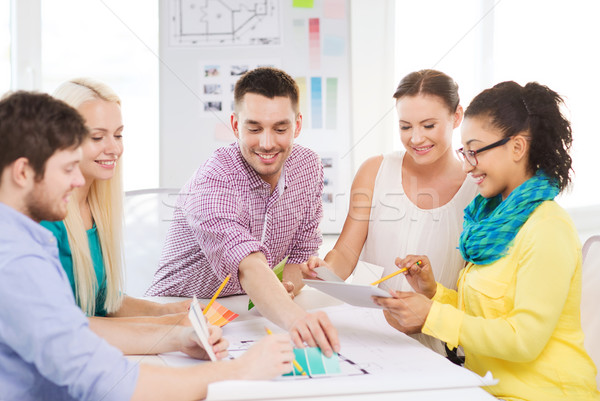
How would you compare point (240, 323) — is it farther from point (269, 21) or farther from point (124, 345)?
point (269, 21)

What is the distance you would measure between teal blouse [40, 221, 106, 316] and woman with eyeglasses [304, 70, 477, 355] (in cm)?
57

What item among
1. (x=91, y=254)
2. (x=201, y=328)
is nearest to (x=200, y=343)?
(x=201, y=328)

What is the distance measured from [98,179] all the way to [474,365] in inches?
36.1

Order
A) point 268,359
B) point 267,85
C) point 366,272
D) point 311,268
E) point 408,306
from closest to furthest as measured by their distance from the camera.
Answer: point 268,359, point 408,306, point 311,268, point 267,85, point 366,272

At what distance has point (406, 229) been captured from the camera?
5.68ft

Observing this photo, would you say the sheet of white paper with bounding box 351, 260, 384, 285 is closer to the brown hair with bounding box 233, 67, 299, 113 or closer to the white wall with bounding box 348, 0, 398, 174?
the brown hair with bounding box 233, 67, 299, 113

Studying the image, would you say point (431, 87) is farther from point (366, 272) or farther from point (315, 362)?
point (315, 362)

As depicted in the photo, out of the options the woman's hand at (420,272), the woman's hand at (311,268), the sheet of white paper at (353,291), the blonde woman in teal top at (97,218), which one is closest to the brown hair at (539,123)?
the woman's hand at (420,272)

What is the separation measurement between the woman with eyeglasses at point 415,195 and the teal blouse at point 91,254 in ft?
1.87

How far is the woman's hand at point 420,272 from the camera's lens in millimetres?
1373

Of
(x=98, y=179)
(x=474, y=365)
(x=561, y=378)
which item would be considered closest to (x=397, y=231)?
(x=474, y=365)

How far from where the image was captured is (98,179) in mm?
1346

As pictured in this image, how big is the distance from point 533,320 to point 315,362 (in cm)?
40

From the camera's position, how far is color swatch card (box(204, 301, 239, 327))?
1.27 metres
